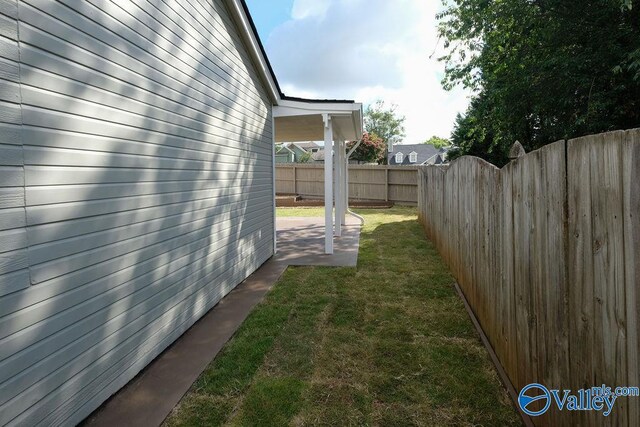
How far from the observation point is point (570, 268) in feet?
5.38

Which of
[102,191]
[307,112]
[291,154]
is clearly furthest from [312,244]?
[291,154]

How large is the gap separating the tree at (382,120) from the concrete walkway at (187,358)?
48544 mm

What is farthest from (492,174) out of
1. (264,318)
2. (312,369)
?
(264,318)

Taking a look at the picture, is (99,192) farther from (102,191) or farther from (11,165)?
(11,165)

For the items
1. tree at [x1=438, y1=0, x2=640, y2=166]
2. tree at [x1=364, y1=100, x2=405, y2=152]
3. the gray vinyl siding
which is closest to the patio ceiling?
the gray vinyl siding

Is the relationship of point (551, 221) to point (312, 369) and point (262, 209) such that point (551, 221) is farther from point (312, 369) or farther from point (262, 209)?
point (262, 209)

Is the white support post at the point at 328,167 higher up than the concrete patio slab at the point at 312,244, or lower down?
higher up

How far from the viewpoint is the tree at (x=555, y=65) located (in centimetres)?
700

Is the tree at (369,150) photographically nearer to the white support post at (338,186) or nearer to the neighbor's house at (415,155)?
the neighbor's house at (415,155)

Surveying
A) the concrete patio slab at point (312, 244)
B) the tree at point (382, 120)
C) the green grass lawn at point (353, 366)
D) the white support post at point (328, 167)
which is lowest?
the green grass lawn at point (353, 366)

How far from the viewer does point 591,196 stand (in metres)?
1.44

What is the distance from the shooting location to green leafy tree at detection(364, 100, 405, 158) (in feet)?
173

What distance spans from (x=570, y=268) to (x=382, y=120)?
53.8m

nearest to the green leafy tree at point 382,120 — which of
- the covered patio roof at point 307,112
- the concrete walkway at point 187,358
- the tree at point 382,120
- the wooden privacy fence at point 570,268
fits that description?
the tree at point 382,120
